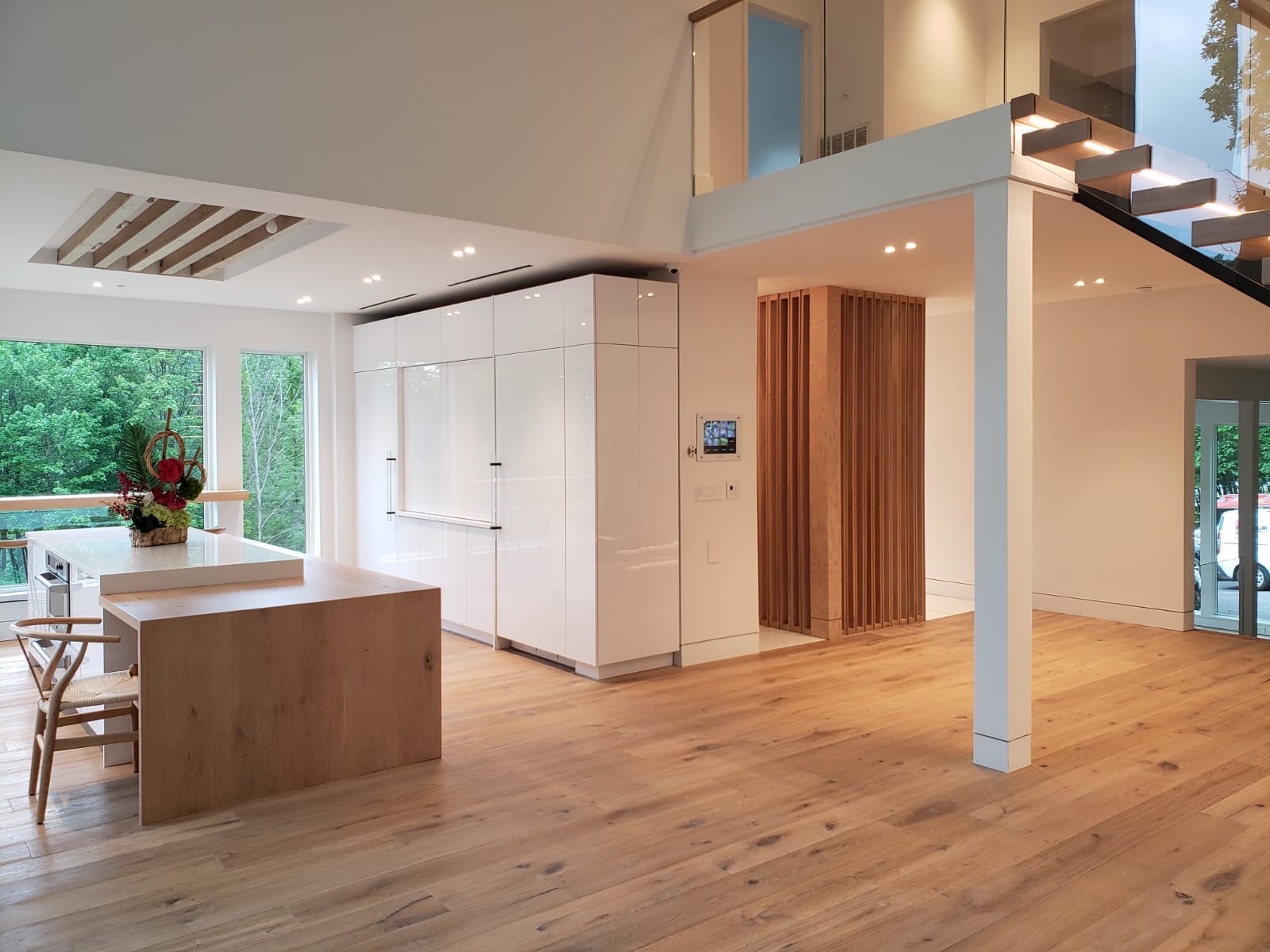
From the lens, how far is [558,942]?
283 cm

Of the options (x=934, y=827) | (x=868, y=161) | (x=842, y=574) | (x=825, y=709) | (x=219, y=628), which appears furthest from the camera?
(x=842, y=574)

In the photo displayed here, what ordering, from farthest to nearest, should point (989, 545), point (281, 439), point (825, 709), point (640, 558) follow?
point (281, 439), point (640, 558), point (825, 709), point (989, 545)

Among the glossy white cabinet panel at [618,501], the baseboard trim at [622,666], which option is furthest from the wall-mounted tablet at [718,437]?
the baseboard trim at [622,666]

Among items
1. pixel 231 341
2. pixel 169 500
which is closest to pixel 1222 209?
pixel 169 500

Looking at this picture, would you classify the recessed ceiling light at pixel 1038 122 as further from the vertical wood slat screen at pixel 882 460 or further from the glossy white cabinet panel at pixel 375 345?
the glossy white cabinet panel at pixel 375 345

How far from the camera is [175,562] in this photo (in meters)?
4.69

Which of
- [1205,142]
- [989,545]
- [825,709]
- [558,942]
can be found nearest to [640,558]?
[825,709]

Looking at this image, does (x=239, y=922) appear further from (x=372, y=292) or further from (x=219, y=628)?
(x=372, y=292)

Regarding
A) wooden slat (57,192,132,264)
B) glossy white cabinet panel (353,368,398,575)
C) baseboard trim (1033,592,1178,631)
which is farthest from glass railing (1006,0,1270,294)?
glossy white cabinet panel (353,368,398,575)

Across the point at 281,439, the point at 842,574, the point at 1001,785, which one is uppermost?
the point at 281,439

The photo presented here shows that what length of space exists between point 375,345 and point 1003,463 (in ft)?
18.5

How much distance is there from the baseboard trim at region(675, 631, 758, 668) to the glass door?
163 inches

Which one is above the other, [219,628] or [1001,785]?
[219,628]

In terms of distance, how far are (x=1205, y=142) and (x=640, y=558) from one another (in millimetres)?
3698
